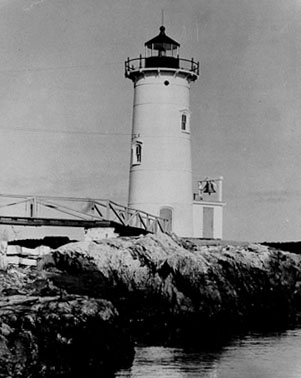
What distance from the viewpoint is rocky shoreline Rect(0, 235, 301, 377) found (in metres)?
16.8

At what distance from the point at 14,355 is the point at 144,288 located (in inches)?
422

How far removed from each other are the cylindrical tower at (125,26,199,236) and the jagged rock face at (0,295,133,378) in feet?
61.4

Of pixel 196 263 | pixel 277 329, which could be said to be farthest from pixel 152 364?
pixel 196 263

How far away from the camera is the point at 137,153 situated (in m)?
36.2

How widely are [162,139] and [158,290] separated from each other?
39.7 feet

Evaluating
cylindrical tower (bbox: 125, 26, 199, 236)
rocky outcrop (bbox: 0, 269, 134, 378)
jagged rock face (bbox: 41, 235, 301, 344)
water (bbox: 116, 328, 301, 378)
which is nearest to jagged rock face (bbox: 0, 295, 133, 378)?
rocky outcrop (bbox: 0, 269, 134, 378)

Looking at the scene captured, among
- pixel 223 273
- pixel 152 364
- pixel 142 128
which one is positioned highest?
pixel 142 128

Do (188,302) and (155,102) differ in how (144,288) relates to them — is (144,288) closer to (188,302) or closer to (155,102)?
(188,302)

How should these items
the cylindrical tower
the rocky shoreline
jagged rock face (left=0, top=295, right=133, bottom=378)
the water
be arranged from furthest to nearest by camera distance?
1. the cylindrical tower
2. the rocky shoreline
3. the water
4. jagged rock face (left=0, top=295, right=133, bottom=378)

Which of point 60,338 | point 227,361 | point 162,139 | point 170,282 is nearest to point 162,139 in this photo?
point 162,139

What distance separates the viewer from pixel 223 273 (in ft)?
88.5

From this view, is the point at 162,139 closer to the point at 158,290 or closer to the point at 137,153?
the point at 137,153

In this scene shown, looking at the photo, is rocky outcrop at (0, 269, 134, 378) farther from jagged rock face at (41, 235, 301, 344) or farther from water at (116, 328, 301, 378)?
jagged rock face at (41, 235, 301, 344)

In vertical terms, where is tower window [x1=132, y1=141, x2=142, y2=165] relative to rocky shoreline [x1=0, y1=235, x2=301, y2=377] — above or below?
above
